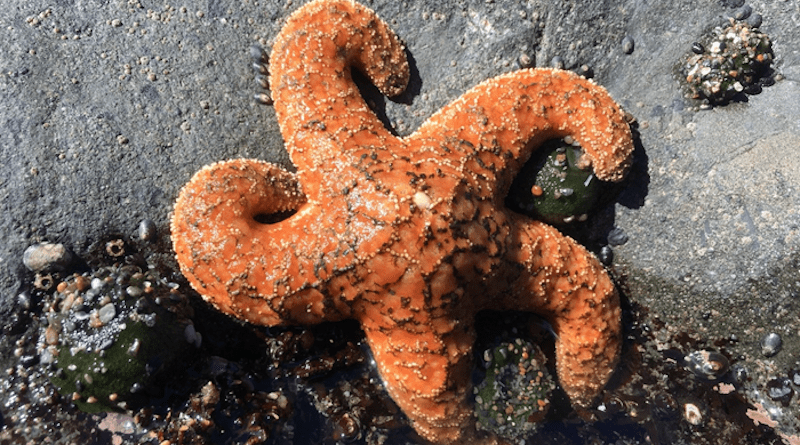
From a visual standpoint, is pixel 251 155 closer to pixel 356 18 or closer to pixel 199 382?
pixel 356 18

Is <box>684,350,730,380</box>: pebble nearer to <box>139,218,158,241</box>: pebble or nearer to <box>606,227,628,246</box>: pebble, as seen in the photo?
<box>606,227,628,246</box>: pebble

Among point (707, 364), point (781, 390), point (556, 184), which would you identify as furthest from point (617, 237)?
point (781, 390)

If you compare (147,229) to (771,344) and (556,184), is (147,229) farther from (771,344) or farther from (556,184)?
(771,344)

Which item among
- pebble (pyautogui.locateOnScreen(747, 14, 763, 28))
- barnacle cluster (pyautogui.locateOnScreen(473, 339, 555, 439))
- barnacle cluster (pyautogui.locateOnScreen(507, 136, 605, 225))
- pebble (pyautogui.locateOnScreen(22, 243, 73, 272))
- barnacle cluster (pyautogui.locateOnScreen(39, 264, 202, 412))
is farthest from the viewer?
pebble (pyautogui.locateOnScreen(747, 14, 763, 28))

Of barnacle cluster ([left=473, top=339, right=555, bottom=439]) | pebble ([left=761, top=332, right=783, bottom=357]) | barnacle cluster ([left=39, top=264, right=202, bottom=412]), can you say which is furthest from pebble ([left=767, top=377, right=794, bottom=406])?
barnacle cluster ([left=39, top=264, right=202, bottom=412])

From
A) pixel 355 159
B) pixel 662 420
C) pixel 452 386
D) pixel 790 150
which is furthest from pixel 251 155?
pixel 790 150

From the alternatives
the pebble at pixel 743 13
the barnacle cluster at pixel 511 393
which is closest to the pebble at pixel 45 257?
the barnacle cluster at pixel 511 393

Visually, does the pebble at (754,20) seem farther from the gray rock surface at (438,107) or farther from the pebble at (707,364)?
the pebble at (707,364)
